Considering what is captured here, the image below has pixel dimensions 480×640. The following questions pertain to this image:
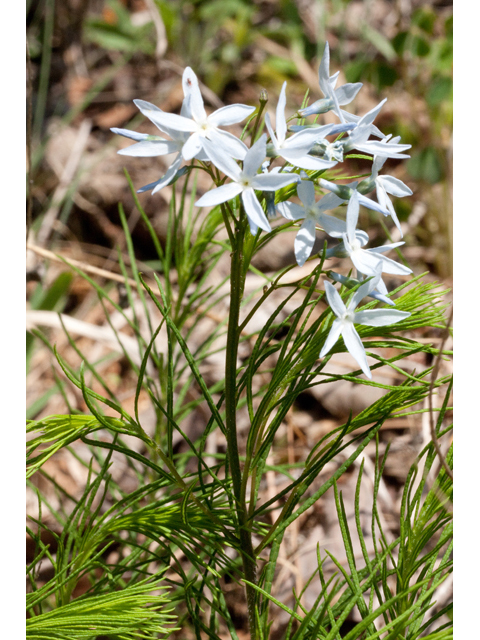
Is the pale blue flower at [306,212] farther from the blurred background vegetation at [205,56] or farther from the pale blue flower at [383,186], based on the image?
the blurred background vegetation at [205,56]

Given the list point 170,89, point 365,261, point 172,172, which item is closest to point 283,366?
point 365,261

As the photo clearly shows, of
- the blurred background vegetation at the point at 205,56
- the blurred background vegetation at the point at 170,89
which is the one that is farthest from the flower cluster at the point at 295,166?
the blurred background vegetation at the point at 205,56

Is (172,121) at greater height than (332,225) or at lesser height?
greater

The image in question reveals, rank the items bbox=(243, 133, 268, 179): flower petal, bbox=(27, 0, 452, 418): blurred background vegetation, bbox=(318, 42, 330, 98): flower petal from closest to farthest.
Result: 1. bbox=(243, 133, 268, 179): flower petal
2. bbox=(318, 42, 330, 98): flower petal
3. bbox=(27, 0, 452, 418): blurred background vegetation

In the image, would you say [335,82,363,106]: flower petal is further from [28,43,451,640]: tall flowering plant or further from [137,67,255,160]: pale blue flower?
[137,67,255,160]: pale blue flower

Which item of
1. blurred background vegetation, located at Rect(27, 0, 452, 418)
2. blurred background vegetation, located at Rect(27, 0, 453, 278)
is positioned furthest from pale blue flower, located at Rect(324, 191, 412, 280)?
blurred background vegetation, located at Rect(27, 0, 453, 278)

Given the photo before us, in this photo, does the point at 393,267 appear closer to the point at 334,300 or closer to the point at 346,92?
the point at 334,300

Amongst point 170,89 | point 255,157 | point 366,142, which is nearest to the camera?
point 255,157
